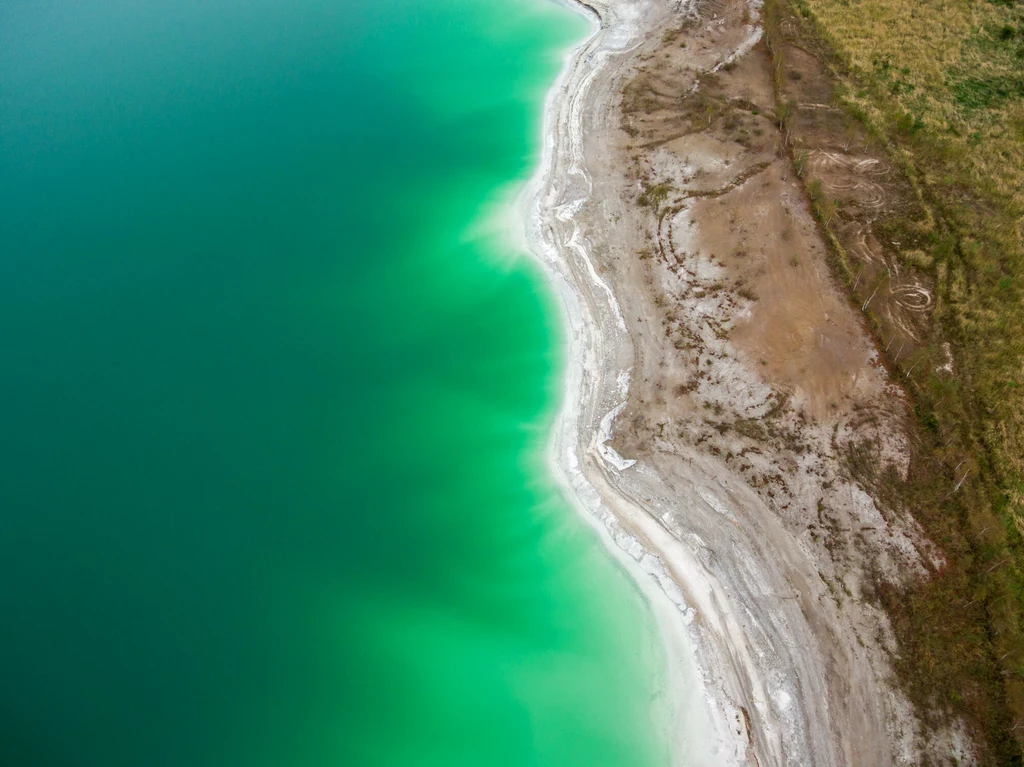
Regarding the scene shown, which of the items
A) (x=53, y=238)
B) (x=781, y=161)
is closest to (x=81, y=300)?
(x=53, y=238)

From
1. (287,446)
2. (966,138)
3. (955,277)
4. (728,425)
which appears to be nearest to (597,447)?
(728,425)

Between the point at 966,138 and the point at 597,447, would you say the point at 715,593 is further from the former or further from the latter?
the point at 966,138

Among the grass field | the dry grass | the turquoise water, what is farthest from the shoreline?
the dry grass

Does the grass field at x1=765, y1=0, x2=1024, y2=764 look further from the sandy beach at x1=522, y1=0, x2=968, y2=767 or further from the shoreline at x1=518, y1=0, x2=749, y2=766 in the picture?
the shoreline at x1=518, y1=0, x2=749, y2=766

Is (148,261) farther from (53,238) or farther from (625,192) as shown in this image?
(625,192)

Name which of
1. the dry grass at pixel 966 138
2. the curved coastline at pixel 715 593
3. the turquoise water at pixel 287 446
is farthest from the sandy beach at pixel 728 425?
the dry grass at pixel 966 138

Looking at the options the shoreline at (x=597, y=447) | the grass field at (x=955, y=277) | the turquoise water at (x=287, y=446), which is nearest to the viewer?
the shoreline at (x=597, y=447)

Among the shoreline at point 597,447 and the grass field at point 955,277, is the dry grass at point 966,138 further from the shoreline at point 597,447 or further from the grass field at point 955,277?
the shoreline at point 597,447
